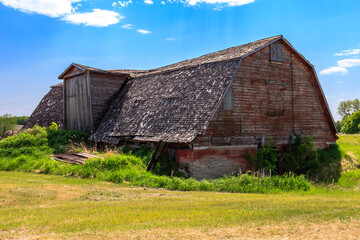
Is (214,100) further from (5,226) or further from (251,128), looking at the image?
(5,226)

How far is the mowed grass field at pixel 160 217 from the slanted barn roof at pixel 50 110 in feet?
59.4

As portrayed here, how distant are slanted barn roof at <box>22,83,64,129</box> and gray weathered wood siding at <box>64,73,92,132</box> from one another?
5.72 feet

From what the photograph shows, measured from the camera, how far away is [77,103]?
82.3 feet

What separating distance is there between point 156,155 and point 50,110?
17629 millimetres

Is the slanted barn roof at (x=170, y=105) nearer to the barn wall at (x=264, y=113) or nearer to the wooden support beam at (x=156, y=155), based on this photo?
the wooden support beam at (x=156, y=155)

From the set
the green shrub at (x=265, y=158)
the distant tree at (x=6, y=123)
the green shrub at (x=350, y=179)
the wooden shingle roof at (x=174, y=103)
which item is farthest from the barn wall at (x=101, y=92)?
the distant tree at (x=6, y=123)

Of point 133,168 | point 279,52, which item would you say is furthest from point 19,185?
point 279,52

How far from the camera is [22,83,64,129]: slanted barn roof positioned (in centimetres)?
2886

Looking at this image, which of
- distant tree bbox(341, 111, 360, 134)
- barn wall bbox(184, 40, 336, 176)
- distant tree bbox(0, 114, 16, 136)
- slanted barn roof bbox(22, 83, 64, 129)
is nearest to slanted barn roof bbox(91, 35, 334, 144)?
barn wall bbox(184, 40, 336, 176)

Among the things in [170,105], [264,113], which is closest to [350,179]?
[264,113]

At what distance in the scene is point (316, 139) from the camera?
21.2 metres

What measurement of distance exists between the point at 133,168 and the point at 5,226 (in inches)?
339

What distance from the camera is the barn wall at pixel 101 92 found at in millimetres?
23656

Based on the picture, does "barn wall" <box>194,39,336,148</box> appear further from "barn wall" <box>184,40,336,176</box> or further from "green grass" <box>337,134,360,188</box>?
"green grass" <box>337,134,360,188</box>
